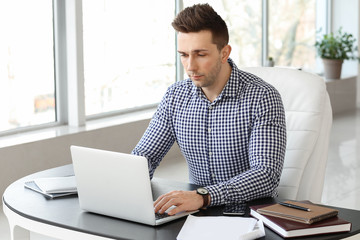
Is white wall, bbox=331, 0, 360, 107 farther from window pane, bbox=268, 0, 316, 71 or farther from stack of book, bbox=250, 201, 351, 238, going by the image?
stack of book, bbox=250, 201, 351, 238

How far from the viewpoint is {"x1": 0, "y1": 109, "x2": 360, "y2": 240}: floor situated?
4645 millimetres

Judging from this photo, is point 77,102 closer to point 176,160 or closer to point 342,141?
Result: point 176,160

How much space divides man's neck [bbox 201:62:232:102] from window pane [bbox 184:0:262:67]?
182 inches

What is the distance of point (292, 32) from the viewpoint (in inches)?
329

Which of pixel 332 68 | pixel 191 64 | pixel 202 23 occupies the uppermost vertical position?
pixel 202 23

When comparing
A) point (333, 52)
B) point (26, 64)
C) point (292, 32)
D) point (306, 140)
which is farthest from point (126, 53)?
point (306, 140)

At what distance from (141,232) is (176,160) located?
4055 mm

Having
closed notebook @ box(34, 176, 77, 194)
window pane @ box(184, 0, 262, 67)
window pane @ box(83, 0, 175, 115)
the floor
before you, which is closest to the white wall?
the floor

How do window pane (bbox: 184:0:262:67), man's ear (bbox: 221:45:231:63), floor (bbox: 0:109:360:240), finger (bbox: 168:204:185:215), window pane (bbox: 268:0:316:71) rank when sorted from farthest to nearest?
window pane (bbox: 268:0:316:71)
window pane (bbox: 184:0:262:67)
floor (bbox: 0:109:360:240)
man's ear (bbox: 221:45:231:63)
finger (bbox: 168:204:185:215)

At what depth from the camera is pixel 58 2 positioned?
204 inches

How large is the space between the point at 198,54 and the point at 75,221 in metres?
0.75

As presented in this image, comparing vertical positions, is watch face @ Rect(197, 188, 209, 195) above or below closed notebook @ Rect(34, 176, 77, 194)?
above

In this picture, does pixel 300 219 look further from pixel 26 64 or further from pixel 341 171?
pixel 341 171

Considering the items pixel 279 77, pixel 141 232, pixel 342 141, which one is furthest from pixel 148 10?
pixel 141 232
